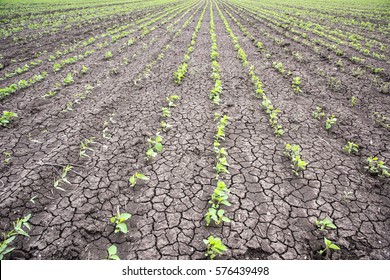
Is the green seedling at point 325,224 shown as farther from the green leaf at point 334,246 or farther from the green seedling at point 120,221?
the green seedling at point 120,221

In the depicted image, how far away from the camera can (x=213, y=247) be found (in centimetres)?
264

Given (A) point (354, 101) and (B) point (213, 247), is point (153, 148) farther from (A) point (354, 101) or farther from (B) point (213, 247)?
(A) point (354, 101)

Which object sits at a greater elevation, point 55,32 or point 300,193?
point 55,32

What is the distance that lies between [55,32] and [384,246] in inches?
682

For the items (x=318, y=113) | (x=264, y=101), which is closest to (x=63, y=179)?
(x=264, y=101)

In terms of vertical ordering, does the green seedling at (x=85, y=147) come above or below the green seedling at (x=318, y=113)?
below

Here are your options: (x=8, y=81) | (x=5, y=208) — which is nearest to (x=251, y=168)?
(x=5, y=208)

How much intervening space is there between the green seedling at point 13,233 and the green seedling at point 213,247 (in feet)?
7.44

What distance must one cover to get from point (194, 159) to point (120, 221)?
5.78ft

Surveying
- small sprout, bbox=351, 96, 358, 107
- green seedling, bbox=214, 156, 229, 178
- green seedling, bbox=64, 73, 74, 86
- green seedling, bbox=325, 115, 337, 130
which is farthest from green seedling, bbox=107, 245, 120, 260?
small sprout, bbox=351, 96, 358, 107

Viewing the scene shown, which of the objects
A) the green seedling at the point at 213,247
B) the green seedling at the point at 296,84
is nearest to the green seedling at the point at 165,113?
the green seedling at the point at 213,247

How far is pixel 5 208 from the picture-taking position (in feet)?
10.5

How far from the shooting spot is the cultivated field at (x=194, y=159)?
114 inches

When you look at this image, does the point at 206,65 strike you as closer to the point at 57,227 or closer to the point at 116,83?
the point at 116,83
